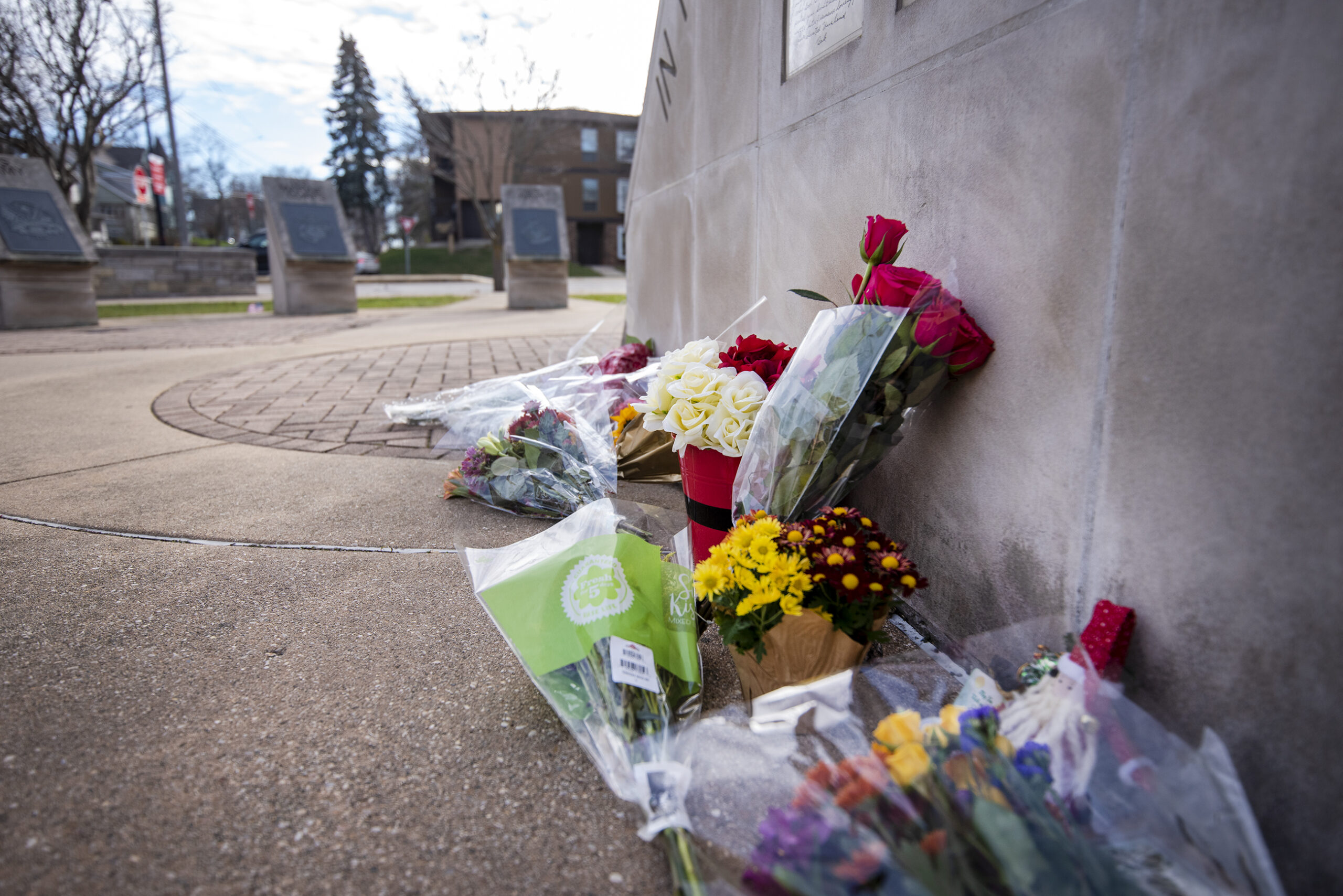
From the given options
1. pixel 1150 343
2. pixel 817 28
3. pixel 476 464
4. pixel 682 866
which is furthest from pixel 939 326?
pixel 476 464

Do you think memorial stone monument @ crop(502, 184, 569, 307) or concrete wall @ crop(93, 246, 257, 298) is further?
concrete wall @ crop(93, 246, 257, 298)

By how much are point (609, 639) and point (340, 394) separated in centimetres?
473

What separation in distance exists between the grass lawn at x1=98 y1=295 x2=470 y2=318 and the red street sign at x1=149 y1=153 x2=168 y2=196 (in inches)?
306

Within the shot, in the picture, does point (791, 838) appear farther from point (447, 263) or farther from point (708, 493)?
point (447, 263)

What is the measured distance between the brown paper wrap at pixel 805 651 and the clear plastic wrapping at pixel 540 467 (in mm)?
1443

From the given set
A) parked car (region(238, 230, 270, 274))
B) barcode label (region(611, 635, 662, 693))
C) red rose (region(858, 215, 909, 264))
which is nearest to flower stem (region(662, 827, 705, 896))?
barcode label (region(611, 635, 662, 693))

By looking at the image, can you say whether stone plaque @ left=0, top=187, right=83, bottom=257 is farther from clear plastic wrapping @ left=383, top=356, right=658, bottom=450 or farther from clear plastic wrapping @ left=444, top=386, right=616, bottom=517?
clear plastic wrapping @ left=444, top=386, right=616, bottom=517

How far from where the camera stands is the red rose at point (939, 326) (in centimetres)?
181

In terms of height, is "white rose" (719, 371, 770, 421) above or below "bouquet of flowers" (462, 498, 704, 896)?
above

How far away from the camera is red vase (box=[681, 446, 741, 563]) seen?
2.28m

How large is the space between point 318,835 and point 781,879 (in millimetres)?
872

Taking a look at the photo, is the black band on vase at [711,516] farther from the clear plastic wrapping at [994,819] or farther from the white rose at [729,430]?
the clear plastic wrapping at [994,819]

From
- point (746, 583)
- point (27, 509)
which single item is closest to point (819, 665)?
point (746, 583)

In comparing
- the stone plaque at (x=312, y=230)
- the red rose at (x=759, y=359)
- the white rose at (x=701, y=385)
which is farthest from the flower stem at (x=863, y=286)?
the stone plaque at (x=312, y=230)
